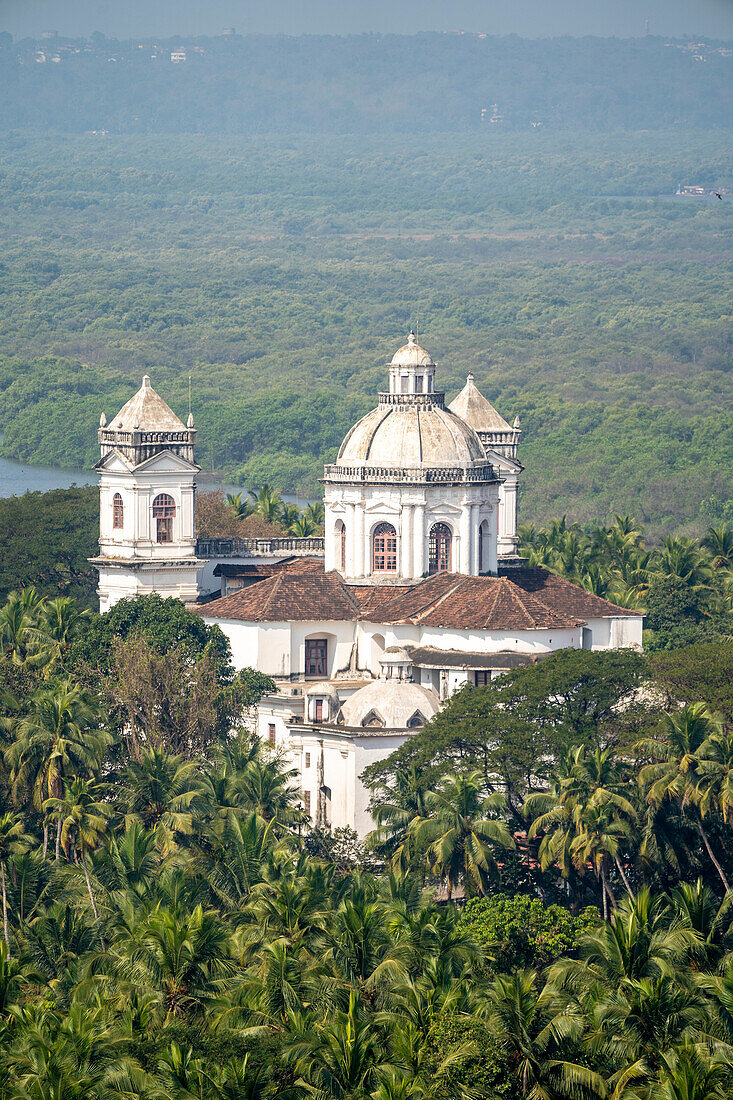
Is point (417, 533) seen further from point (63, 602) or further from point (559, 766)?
point (559, 766)

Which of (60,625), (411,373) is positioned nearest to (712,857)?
(60,625)

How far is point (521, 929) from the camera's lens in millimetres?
59625

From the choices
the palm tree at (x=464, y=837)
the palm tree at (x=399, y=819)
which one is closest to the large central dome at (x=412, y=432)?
the palm tree at (x=399, y=819)

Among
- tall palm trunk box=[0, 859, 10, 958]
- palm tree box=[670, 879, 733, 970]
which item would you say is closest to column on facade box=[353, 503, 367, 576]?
tall palm trunk box=[0, 859, 10, 958]

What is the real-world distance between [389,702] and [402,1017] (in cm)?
2727

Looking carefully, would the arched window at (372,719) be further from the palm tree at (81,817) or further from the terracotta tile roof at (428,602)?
the palm tree at (81,817)

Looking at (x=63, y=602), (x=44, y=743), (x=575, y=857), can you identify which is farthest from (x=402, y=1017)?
(x=63, y=602)

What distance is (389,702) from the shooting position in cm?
7575

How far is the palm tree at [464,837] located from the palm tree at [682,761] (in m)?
4.50

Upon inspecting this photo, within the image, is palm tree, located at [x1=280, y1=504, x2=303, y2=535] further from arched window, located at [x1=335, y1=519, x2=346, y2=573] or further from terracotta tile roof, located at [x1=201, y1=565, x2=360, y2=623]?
terracotta tile roof, located at [x1=201, y1=565, x2=360, y2=623]

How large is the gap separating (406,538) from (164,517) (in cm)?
984

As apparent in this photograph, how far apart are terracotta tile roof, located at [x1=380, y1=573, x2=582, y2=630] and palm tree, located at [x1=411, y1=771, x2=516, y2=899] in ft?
48.5

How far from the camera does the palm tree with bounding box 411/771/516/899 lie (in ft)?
211

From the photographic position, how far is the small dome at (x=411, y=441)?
8700 cm
